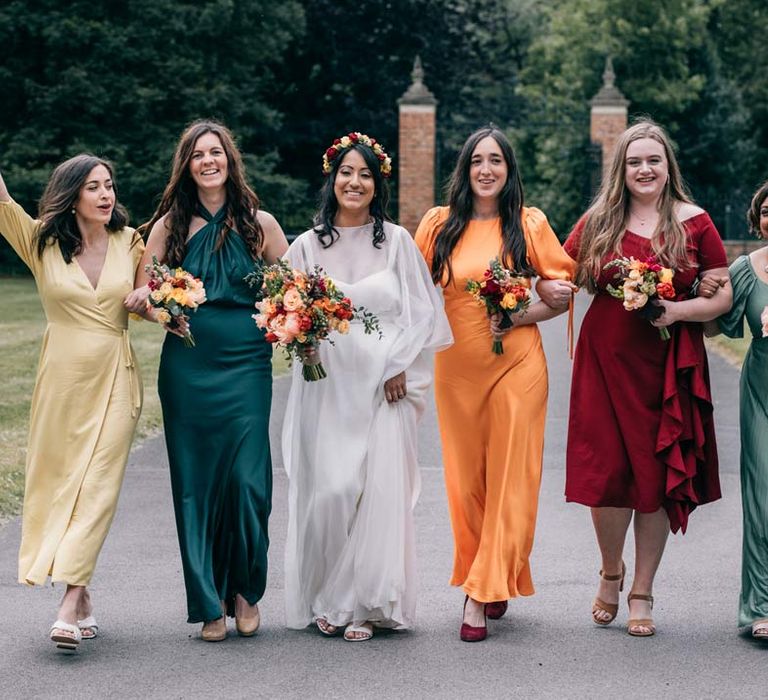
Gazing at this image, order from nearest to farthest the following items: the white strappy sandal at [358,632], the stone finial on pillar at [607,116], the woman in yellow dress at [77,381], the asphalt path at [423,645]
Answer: the asphalt path at [423,645], the woman in yellow dress at [77,381], the white strappy sandal at [358,632], the stone finial on pillar at [607,116]

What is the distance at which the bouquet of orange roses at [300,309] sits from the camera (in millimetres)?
5668

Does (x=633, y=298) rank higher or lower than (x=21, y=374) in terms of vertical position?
Answer: higher

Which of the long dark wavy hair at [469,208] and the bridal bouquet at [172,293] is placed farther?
the long dark wavy hair at [469,208]

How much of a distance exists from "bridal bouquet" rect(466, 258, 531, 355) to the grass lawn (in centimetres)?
228

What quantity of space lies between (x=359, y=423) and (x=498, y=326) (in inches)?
30.6

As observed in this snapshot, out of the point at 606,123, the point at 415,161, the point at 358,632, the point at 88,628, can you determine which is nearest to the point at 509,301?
the point at 358,632

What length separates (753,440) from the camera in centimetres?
611

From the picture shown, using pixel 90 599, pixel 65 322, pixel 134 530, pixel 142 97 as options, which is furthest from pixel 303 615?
pixel 142 97

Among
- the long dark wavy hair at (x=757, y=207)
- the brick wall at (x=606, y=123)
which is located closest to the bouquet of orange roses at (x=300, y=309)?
the long dark wavy hair at (x=757, y=207)

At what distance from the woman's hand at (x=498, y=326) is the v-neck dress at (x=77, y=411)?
65.4 inches

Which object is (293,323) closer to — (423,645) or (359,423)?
(359,423)

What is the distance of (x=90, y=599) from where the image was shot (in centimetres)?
655

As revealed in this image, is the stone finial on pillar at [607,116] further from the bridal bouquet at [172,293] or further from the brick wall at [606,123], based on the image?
the bridal bouquet at [172,293]

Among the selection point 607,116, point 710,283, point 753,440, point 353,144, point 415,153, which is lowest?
point 753,440
